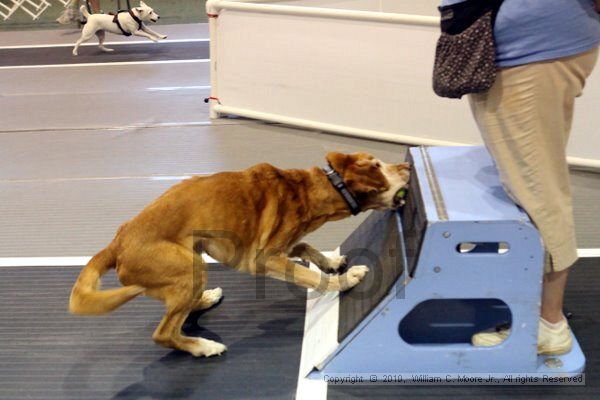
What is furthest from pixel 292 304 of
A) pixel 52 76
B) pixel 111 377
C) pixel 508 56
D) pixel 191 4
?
pixel 191 4

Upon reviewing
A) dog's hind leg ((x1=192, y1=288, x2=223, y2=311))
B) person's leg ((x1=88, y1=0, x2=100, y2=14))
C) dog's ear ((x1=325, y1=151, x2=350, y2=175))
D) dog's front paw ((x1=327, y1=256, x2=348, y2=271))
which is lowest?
dog's hind leg ((x1=192, y1=288, x2=223, y2=311))

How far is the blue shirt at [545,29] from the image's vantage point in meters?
1.61

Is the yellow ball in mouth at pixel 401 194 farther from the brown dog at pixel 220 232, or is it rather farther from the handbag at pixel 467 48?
the handbag at pixel 467 48

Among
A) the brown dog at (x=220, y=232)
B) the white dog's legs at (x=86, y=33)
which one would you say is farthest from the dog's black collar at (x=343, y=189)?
the white dog's legs at (x=86, y=33)

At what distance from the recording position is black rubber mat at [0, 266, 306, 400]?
2.16 meters

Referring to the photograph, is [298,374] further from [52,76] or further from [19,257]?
[52,76]

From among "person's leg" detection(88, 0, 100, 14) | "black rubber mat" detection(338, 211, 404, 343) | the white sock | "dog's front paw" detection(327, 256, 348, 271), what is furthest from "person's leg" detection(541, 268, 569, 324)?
"person's leg" detection(88, 0, 100, 14)

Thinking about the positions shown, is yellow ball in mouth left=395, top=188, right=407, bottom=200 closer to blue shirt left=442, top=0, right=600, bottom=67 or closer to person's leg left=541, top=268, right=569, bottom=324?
person's leg left=541, top=268, right=569, bottom=324

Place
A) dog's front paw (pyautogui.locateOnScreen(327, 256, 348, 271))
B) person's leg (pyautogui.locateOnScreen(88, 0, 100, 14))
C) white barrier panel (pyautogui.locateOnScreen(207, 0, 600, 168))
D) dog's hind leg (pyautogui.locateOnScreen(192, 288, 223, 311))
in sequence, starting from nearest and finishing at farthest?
dog's hind leg (pyautogui.locateOnScreen(192, 288, 223, 311)) < dog's front paw (pyautogui.locateOnScreen(327, 256, 348, 271)) < white barrier panel (pyautogui.locateOnScreen(207, 0, 600, 168)) < person's leg (pyautogui.locateOnScreen(88, 0, 100, 14))

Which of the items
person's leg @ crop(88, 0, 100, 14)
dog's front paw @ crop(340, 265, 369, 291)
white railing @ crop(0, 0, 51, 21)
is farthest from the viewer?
white railing @ crop(0, 0, 51, 21)

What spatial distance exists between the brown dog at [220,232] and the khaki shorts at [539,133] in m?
0.56

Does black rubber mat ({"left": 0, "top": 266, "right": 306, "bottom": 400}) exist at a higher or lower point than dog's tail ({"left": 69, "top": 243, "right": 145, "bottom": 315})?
lower

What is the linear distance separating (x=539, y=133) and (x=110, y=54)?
6305 mm

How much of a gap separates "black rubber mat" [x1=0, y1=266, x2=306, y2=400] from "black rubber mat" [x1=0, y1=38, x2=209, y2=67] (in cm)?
451
